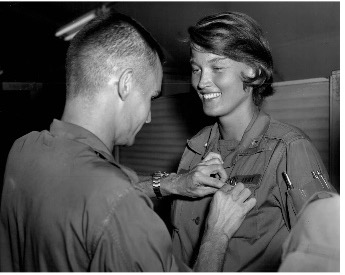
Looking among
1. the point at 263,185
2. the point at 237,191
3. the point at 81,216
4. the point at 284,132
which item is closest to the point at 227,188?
the point at 237,191

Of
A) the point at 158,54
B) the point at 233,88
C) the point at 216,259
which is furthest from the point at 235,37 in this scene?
the point at 216,259

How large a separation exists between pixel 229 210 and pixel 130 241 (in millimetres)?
763

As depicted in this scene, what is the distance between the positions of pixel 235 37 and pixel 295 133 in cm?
69

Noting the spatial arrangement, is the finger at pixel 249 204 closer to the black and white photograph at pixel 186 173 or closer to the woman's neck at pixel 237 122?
the black and white photograph at pixel 186 173

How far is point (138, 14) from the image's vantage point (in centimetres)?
660

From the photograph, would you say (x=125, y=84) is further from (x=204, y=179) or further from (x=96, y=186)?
(x=204, y=179)

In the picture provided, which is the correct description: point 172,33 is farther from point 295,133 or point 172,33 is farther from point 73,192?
point 73,192

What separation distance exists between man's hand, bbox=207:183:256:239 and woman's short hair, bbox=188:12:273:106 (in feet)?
2.46

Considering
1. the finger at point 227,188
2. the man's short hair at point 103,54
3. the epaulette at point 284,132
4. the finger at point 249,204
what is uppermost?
the man's short hair at point 103,54

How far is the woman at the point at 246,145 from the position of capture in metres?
1.73

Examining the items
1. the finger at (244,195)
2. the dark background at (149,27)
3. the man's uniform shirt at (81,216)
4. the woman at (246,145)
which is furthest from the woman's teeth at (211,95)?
the dark background at (149,27)

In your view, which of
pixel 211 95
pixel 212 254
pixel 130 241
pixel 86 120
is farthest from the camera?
pixel 211 95

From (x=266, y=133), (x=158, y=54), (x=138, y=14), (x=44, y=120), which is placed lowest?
(x=44, y=120)

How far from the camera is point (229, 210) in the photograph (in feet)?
5.58
